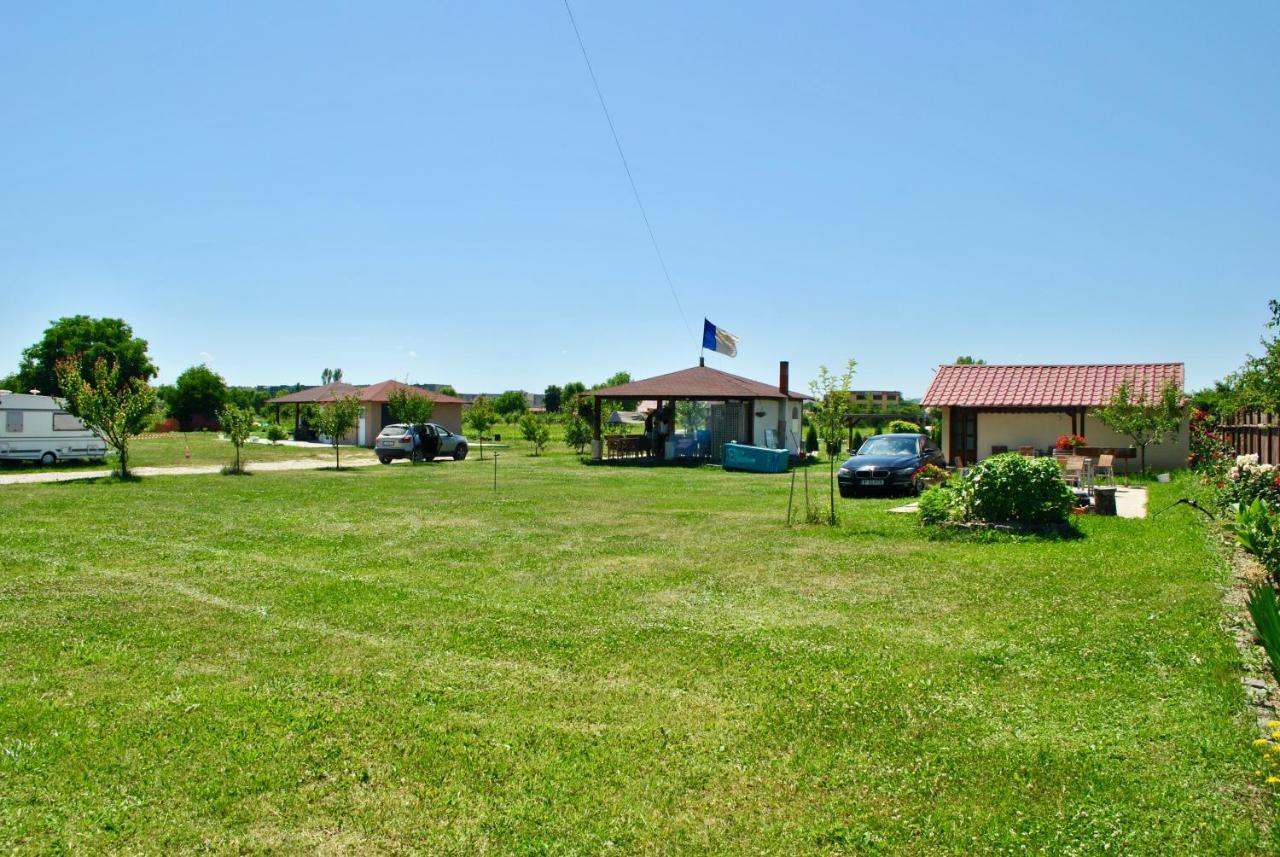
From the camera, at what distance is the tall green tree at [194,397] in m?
61.0

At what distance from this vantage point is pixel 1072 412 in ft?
81.0

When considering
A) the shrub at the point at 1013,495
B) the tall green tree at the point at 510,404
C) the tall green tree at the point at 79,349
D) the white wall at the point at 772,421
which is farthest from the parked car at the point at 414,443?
the tall green tree at the point at 510,404

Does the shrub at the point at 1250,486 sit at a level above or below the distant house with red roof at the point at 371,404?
below

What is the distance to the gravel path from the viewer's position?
2172 centimetres

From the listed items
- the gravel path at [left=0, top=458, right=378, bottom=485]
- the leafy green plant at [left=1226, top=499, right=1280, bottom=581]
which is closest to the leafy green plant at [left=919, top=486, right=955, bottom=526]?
the leafy green plant at [left=1226, top=499, right=1280, bottom=581]

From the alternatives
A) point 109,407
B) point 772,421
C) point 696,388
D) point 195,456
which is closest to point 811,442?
point 772,421

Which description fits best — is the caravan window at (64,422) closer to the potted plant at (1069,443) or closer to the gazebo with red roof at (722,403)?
the gazebo with red roof at (722,403)

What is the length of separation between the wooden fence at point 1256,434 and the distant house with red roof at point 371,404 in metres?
31.1

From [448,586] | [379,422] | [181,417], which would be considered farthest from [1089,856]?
[181,417]

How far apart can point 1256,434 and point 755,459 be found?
13.5 m

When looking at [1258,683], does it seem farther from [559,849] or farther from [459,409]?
[459,409]

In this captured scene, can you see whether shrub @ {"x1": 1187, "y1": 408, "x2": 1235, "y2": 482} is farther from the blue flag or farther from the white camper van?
the white camper van

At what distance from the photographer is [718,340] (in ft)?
111

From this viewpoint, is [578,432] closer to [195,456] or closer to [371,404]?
[371,404]
